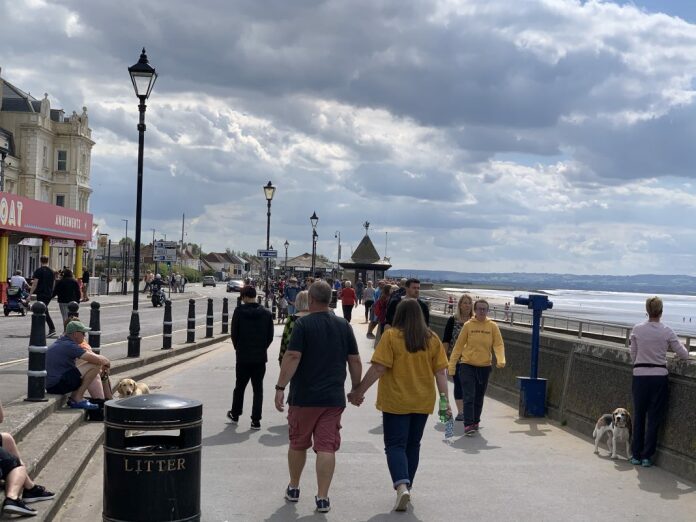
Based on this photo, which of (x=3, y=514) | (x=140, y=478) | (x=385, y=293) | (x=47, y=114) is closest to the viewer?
(x=140, y=478)

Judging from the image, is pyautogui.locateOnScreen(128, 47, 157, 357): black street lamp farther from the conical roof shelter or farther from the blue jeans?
the conical roof shelter

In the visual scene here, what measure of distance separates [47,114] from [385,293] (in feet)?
213

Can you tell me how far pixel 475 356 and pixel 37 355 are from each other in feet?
15.8

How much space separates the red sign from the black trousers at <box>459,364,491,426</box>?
32.8 metres

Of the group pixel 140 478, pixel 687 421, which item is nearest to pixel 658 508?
pixel 687 421

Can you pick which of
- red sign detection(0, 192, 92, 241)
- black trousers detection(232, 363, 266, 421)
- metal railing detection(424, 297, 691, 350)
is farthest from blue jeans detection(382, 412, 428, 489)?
red sign detection(0, 192, 92, 241)

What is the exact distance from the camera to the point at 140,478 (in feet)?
18.5

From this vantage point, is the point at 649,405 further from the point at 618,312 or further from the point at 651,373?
the point at 618,312

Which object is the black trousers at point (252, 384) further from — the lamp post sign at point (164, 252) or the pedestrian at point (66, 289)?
the lamp post sign at point (164, 252)

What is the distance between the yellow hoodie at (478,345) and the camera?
1087 cm

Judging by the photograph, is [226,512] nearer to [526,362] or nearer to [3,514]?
[3,514]

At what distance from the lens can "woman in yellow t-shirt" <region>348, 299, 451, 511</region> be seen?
719 centimetres

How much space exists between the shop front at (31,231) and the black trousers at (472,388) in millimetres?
32916

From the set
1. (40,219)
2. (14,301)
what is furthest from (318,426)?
(40,219)
